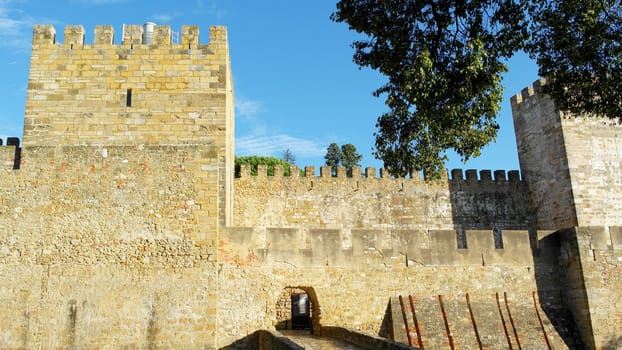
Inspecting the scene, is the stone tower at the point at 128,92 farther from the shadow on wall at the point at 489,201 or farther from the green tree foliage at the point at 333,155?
the green tree foliage at the point at 333,155

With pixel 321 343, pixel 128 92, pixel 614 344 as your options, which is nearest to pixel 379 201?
pixel 614 344

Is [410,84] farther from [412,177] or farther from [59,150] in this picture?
[412,177]

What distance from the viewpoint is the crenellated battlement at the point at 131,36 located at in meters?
14.2

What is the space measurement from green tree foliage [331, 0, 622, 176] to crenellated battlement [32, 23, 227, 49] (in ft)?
16.4

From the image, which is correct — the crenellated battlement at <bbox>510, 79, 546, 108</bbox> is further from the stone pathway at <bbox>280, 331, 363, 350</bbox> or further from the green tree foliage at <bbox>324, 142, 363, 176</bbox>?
the green tree foliage at <bbox>324, 142, 363, 176</bbox>

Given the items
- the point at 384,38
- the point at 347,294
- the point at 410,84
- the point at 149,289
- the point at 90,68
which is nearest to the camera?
the point at 410,84

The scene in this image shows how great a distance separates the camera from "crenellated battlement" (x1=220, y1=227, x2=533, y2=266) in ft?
42.0

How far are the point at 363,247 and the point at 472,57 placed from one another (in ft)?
18.3

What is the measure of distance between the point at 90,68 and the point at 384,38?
7.70 meters

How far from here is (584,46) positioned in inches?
365

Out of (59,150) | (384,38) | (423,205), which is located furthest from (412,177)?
(59,150)

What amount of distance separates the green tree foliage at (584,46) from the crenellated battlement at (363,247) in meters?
5.21

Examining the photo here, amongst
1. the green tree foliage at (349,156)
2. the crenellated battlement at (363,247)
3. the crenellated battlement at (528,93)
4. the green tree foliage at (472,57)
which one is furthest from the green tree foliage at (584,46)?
the green tree foliage at (349,156)

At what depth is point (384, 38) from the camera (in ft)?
35.2
